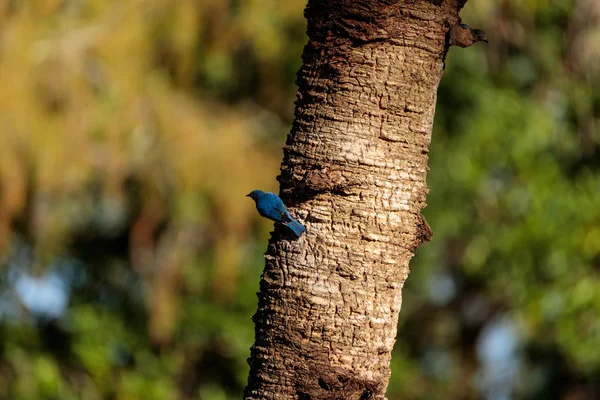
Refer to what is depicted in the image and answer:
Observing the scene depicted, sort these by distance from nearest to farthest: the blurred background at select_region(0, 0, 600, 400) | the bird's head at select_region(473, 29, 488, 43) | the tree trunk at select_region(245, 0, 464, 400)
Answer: the tree trunk at select_region(245, 0, 464, 400), the bird's head at select_region(473, 29, 488, 43), the blurred background at select_region(0, 0, 600, 400)

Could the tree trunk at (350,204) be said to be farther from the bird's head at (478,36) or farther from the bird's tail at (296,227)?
the bird's head at (478,36)

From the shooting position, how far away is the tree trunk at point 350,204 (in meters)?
2.97

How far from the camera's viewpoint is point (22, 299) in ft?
39.1

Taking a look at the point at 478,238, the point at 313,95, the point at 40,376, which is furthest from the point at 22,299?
the point at 313,95

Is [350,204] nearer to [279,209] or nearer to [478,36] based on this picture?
[279,209]

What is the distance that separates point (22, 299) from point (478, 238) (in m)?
5.22

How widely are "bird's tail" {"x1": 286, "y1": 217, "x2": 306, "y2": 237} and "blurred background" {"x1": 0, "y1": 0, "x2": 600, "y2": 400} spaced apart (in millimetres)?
5621

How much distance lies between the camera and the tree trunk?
9.74 ft

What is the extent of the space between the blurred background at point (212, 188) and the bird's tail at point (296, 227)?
562cm

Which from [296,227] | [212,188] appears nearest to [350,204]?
[296,227]

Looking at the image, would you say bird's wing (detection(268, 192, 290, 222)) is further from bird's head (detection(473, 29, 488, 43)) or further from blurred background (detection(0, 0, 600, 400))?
blurred background (detection(0, 0, 600, 400))

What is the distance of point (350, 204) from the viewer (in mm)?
3000

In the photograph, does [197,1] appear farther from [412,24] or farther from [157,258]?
[412,24]

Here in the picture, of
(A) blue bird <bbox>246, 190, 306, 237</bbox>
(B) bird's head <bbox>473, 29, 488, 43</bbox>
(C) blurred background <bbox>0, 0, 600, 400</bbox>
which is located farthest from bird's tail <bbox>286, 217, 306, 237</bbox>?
(C) blurred background <bbox>0, 0, 600, 400</bbox>
